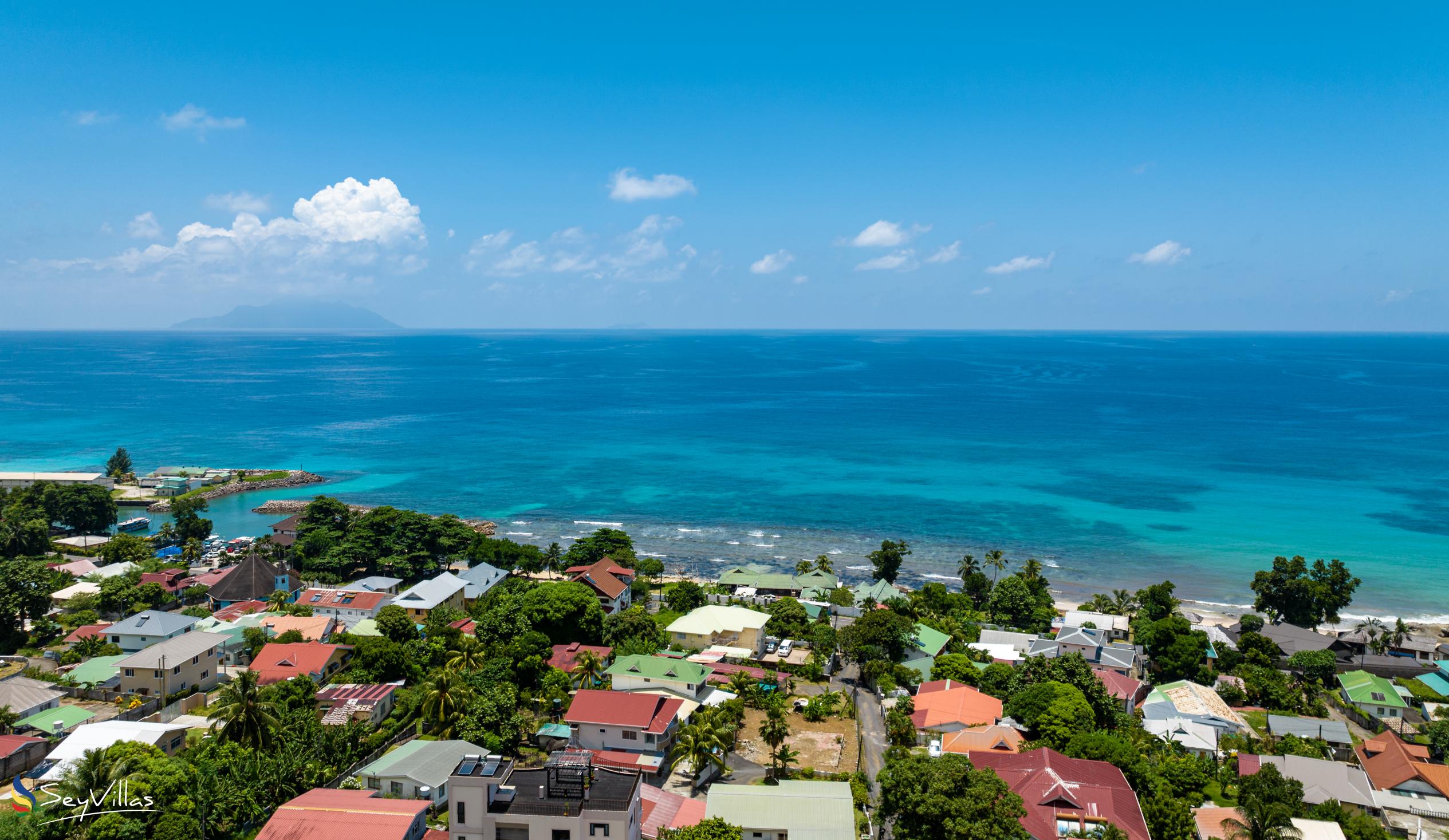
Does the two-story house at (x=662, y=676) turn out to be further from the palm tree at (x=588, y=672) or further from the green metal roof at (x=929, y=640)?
the green metal roof at (x=929, y=640)

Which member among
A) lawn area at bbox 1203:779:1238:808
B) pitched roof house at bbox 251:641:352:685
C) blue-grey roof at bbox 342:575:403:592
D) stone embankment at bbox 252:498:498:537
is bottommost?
stone embankment at bbox 252:498:498:537

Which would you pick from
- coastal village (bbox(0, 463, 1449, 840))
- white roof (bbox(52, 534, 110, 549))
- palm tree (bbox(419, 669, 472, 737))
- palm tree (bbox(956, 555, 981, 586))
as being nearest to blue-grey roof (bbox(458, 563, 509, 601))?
coastal village (bbox(0, 463, 1449, 840))

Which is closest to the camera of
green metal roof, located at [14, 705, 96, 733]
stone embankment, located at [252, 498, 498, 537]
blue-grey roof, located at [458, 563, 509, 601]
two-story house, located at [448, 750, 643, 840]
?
two-story house, located at [448, 750, 643, 840]

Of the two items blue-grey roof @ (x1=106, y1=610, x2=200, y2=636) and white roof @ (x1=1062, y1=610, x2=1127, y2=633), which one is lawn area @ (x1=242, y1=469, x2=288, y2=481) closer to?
blue-grey roof @ (x1=106, y1=610, x2=200, y2=636)

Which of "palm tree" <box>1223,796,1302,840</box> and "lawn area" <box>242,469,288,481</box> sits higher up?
"palm tree" <box>1223,796,1302,840</box>

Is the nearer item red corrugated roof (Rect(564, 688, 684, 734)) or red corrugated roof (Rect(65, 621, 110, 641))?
red corrugated roof (Rect(564, 688, 684, 734))

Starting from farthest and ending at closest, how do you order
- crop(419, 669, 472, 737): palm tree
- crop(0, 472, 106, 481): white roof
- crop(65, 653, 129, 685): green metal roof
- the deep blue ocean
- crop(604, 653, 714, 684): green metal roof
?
crop(0, 472, 106, 481): white roof
the deep blue ocean
crop(604, 653, 714, 684): green metal roof
crop(65, 653, 129, 685): green metal roof
crop(419, 669, 472, 737): palm tree

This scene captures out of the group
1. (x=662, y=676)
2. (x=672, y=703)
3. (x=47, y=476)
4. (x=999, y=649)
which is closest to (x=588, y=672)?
(x=662, y=676)
